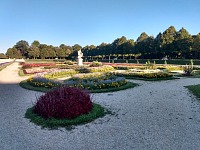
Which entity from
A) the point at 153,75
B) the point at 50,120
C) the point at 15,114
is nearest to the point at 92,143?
the point at 50,120

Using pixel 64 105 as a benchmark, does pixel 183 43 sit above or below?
above

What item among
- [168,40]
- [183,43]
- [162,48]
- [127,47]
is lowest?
Result: [162,48]

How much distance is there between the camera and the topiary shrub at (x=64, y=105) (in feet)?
21.9

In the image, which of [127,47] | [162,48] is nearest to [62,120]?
[162,48]

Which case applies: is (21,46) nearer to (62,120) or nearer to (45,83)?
(45,83)

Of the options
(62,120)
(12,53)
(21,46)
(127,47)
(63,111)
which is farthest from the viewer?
(21,46)

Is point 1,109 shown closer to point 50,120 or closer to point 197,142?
point 50,120

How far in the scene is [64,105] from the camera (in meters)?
6.69

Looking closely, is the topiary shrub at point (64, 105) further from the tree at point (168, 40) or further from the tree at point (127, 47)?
the tree at point (127, 47)

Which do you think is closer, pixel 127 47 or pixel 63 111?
pixel 63 111

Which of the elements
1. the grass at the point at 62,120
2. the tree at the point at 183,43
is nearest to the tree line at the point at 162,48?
the tree at the point at 183,43

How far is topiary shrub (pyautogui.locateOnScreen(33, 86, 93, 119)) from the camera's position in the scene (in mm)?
6672

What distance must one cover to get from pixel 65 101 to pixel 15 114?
205cm

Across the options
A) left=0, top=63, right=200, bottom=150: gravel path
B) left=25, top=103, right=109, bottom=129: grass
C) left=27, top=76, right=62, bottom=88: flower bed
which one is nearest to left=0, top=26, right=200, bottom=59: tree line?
left=27, top=76, right=62, bottom=88: flower bed
